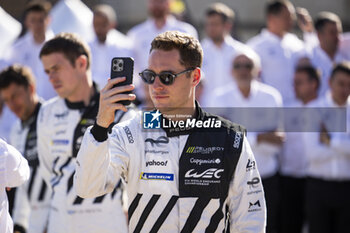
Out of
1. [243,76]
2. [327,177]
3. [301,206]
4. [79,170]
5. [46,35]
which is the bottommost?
[301,206]

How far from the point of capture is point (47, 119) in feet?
16.3

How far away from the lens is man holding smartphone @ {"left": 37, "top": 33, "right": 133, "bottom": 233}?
15.1ft

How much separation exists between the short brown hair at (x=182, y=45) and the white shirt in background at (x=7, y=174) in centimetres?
113

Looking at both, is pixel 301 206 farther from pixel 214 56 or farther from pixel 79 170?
pixel 79 170

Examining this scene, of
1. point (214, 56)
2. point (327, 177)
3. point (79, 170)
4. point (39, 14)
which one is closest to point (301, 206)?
point (327, 177)

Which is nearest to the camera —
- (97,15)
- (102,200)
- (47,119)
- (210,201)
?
(210,201)

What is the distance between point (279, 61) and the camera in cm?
826

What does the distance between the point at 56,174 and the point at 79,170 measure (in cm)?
172

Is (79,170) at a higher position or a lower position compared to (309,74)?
lower

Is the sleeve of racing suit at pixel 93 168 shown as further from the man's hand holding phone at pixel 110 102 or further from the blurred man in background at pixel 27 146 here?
the blurred man in background at pixel 27 146

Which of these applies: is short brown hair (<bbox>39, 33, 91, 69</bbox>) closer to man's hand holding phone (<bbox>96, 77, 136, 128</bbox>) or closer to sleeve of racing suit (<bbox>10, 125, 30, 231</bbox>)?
sleeve of racing suit (<bbox>10, 125, 30, 231</bbox>)

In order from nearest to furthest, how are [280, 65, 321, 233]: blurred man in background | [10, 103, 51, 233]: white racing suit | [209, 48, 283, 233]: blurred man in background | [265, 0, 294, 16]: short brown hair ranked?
[10, 103, 51, 233]: white racing suit → [209, 48, 283, 233]: blurred man in background → [280, 65, 321, 233]: blurred man in background → [265, 0, 294, 16]: short brown hair

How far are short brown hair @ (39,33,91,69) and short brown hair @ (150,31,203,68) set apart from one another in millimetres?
1515

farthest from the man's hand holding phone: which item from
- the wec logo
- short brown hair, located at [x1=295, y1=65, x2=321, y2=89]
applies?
short brown hair, located at [x1=295, y1=65, x2=321, y2=89]
